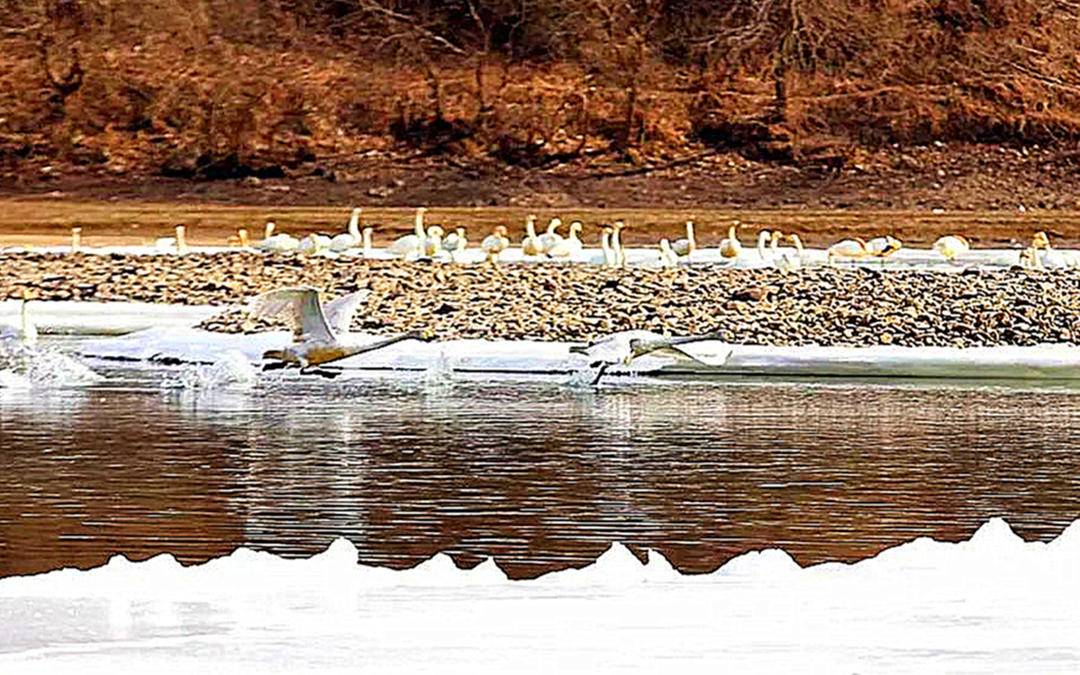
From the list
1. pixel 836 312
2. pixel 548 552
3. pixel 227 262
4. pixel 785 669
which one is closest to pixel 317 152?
pixel 227 262

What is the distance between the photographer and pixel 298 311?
658 inches

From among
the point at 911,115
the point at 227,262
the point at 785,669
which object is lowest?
the point at 785,669

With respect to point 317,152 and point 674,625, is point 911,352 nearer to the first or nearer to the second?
point 674,625

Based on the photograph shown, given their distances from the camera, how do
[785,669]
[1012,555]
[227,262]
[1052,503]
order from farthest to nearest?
[227,262], [1052,503], [1012,555], [785,669]

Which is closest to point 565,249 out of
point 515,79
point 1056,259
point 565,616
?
point 1056,259

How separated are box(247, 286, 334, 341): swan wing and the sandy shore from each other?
8.21 feet

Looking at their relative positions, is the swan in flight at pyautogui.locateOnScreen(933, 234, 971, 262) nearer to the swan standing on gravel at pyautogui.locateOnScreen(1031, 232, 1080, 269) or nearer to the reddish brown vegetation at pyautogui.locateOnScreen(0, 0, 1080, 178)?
the swan standing on gravel at pyautogui.locateOnScreen(1031, 232, 1080, 269)

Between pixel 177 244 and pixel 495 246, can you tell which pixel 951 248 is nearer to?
pixel 495 246

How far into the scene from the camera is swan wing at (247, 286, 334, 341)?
54.5 feet

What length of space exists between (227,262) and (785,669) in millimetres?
17312

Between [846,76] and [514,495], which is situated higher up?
[846,76]

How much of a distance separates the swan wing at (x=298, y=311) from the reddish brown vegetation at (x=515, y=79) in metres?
23.0

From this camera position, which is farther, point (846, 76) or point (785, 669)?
point (846, 76)

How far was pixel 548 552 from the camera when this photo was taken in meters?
9.70
